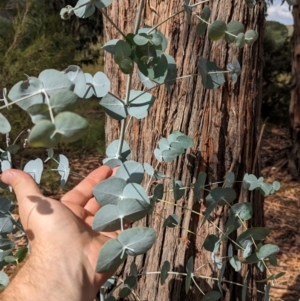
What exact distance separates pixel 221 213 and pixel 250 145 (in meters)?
0.19

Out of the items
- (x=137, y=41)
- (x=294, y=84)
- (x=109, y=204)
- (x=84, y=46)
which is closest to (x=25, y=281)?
(x=109, y=204)

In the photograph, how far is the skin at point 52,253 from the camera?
2.14ft

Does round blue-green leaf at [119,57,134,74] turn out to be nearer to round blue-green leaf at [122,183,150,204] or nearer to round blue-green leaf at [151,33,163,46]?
round blue-green leaf at [151,33,163,46]

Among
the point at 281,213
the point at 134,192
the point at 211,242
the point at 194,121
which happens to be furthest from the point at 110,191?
the point at 281,213

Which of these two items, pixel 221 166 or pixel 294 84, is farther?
pixel 294 84

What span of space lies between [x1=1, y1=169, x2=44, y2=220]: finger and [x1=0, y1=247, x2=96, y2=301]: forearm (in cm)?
8

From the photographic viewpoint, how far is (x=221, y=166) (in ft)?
3.67

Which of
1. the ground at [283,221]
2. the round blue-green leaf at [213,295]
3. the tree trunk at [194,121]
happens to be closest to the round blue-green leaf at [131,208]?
the round blue-green leaf at [213,295]

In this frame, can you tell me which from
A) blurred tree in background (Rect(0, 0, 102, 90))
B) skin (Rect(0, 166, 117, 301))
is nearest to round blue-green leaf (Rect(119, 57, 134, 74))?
skin (Rect(0, 166, 117, 301))

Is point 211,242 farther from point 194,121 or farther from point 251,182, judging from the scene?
point 194,121

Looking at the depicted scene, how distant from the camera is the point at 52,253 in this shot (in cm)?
66

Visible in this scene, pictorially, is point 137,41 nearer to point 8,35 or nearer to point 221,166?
point 221,166

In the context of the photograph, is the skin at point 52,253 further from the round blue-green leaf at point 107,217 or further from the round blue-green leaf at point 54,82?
the round blue-green leaf at point 54,82

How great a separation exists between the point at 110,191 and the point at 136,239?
7cm
